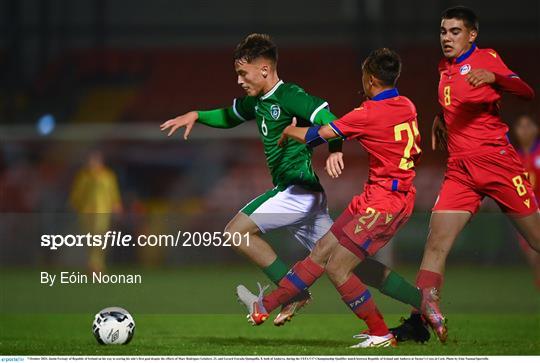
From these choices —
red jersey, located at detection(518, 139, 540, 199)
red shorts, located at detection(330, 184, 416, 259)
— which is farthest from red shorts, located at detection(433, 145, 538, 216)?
red jersey, located at detection(518, 139, 540, 199)

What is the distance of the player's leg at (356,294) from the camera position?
5672 mm

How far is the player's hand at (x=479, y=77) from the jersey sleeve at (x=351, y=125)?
0.60 meters

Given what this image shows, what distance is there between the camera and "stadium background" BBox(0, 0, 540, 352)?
16.5 m

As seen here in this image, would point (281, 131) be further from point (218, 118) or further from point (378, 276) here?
point (378, 276)

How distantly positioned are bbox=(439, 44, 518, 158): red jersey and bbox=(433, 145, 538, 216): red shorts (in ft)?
0.21

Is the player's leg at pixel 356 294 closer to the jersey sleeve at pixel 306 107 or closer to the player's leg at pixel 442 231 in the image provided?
the player's leg at pixel 442 231

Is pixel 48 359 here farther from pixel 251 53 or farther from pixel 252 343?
pixel 251 53

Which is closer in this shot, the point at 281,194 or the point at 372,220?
the point at 372,220

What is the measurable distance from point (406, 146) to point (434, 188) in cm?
932

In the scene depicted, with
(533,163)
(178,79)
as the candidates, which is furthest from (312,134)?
(178,79)

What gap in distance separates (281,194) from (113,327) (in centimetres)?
126

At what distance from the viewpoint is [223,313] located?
6078 millimetres

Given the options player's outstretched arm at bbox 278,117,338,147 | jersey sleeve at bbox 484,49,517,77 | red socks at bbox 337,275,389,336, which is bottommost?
red socks at bbox 337,275,389,336

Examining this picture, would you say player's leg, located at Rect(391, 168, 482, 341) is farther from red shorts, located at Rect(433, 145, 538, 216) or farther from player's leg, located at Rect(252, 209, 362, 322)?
player's leg, located at Rect(252, 209, 362, 322)
